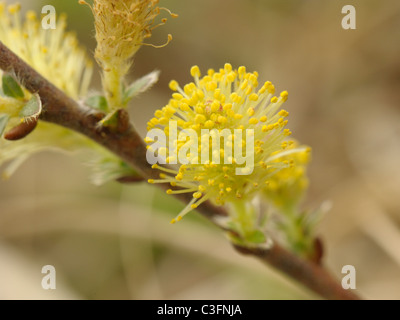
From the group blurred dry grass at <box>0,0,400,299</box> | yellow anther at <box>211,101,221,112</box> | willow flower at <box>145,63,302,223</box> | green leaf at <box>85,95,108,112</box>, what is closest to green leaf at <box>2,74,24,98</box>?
green leaf at <box>85,95,108,112</box>

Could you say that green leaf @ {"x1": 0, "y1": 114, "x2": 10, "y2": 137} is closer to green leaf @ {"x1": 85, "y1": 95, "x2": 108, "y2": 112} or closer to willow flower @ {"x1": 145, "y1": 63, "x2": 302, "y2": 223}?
green leaf @ {"x1": 85, "y1": 95, "x2": 108, "y2": 112}

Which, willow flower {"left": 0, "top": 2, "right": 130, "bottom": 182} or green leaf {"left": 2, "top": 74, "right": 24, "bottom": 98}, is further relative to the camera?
willow flower {"left": 0, "top": 2, "right": 130, "bottom": 182}

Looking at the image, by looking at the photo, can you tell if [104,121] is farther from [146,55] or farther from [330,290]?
[146,55]

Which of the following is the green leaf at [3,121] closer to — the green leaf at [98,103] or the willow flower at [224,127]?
the green leaf at [98,103]

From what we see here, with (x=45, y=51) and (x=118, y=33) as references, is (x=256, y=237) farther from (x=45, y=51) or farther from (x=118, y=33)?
(x=45, y=51)

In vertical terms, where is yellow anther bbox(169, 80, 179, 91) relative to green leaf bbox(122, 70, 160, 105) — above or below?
below

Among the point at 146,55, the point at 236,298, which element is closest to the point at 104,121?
the point at 236,298

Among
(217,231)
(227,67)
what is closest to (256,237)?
(227,67)

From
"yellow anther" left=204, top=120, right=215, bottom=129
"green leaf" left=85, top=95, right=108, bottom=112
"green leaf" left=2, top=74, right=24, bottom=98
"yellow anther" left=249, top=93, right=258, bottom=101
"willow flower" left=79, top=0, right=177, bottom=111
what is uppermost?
"willow flower" left=79, top=0, right=177, bottom=111

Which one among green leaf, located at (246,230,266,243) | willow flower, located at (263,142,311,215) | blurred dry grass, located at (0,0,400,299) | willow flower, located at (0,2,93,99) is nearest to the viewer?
green leaf, located at (246,230,266,243)
